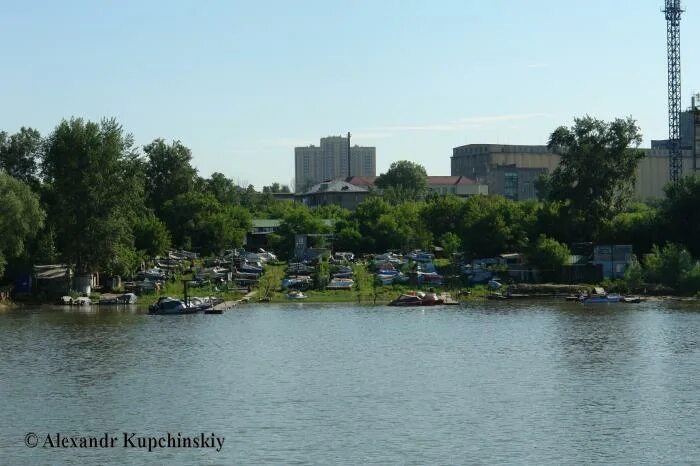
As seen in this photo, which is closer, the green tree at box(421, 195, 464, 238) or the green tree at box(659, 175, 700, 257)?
the green tree at box(659, 175, 700, 257)

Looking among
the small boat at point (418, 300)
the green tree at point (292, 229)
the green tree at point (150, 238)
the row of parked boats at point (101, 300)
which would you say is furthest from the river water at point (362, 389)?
the green tree at point (292, 229)

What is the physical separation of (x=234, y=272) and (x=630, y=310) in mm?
32442

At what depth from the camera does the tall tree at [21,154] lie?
94938 millimetres

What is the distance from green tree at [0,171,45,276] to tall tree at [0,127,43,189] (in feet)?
60.2

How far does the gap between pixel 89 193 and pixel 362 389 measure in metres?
44.4

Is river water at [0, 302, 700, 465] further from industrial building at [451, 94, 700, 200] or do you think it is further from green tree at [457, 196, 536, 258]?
industrial building at [451, 94, 700, 200]

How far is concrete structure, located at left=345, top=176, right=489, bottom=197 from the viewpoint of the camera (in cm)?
18012

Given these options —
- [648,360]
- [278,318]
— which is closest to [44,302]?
[278,318]

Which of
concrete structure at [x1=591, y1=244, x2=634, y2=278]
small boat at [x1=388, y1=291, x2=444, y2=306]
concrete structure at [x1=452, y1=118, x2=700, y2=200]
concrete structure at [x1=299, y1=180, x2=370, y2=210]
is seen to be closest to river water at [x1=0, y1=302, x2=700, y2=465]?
small boat at [x1=388, y1=291, x2=444, y2=306]

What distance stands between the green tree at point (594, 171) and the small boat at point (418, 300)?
19.9 m

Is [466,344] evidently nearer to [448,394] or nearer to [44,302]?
[448,394]

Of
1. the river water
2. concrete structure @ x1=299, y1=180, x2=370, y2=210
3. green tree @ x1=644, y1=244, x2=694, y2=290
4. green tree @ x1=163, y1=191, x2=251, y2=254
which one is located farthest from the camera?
concrete structure @ x1=299, y1=180, x2=370, y2=210

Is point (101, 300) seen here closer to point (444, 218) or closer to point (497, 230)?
point (497, 230)

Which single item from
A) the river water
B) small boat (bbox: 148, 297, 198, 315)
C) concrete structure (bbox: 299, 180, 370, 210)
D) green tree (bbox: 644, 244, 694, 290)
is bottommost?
the river water
